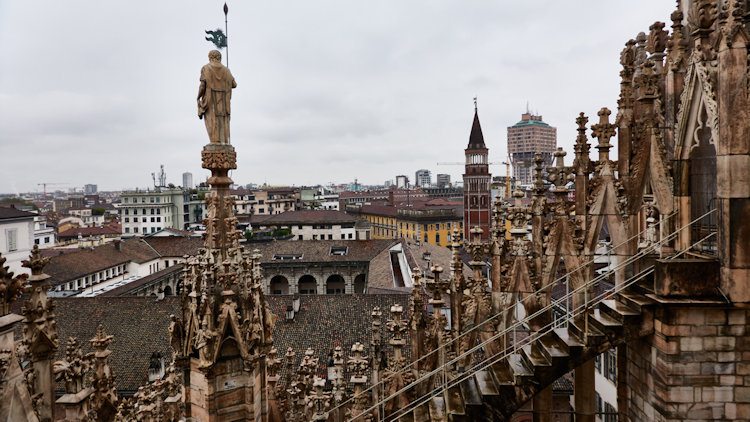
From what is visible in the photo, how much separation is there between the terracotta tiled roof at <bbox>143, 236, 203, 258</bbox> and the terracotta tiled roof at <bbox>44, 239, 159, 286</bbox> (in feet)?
5.44

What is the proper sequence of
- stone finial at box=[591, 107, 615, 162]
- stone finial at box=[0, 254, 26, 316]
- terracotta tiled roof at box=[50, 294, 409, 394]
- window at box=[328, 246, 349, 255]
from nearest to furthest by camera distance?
stone finial at box=[0, 254, 26, 316], stone finial at box=[591, 107, 615, 162], terracotta tiled roof at box=[50, 294, 409, 394], window at box=[328, 246, 349, 255]

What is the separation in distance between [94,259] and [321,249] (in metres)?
29.0

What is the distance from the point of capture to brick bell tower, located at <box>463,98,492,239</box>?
9581 cm

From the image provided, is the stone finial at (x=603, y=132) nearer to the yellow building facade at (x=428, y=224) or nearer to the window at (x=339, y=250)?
the window at (x=339, y=250)

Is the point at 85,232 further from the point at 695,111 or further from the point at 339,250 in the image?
the point at 695,111

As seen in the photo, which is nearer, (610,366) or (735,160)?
(735,160)

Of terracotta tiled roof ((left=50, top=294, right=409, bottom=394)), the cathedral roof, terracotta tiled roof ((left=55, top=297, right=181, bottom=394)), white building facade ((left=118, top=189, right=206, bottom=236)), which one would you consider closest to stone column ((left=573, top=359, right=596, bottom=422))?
terracotta tiled roof ((left=50, top=294, right=409, bottom=394))

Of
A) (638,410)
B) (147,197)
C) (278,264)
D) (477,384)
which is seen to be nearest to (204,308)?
(477,384)

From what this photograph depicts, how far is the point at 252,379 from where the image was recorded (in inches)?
293

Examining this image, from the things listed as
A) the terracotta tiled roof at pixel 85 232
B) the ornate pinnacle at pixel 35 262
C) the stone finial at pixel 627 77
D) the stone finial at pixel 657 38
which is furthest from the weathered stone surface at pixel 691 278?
the terracotta tiled roof at pixel 85 232

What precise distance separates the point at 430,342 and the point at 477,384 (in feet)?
8.06

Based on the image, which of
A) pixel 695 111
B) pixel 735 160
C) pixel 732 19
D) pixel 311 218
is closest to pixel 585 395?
pixel 735 160

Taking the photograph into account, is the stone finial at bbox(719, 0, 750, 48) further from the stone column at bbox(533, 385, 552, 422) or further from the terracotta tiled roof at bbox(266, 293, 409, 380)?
the terracotta tiled roof at bbox(266, 293, 409, 380)

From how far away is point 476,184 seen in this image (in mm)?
96188
